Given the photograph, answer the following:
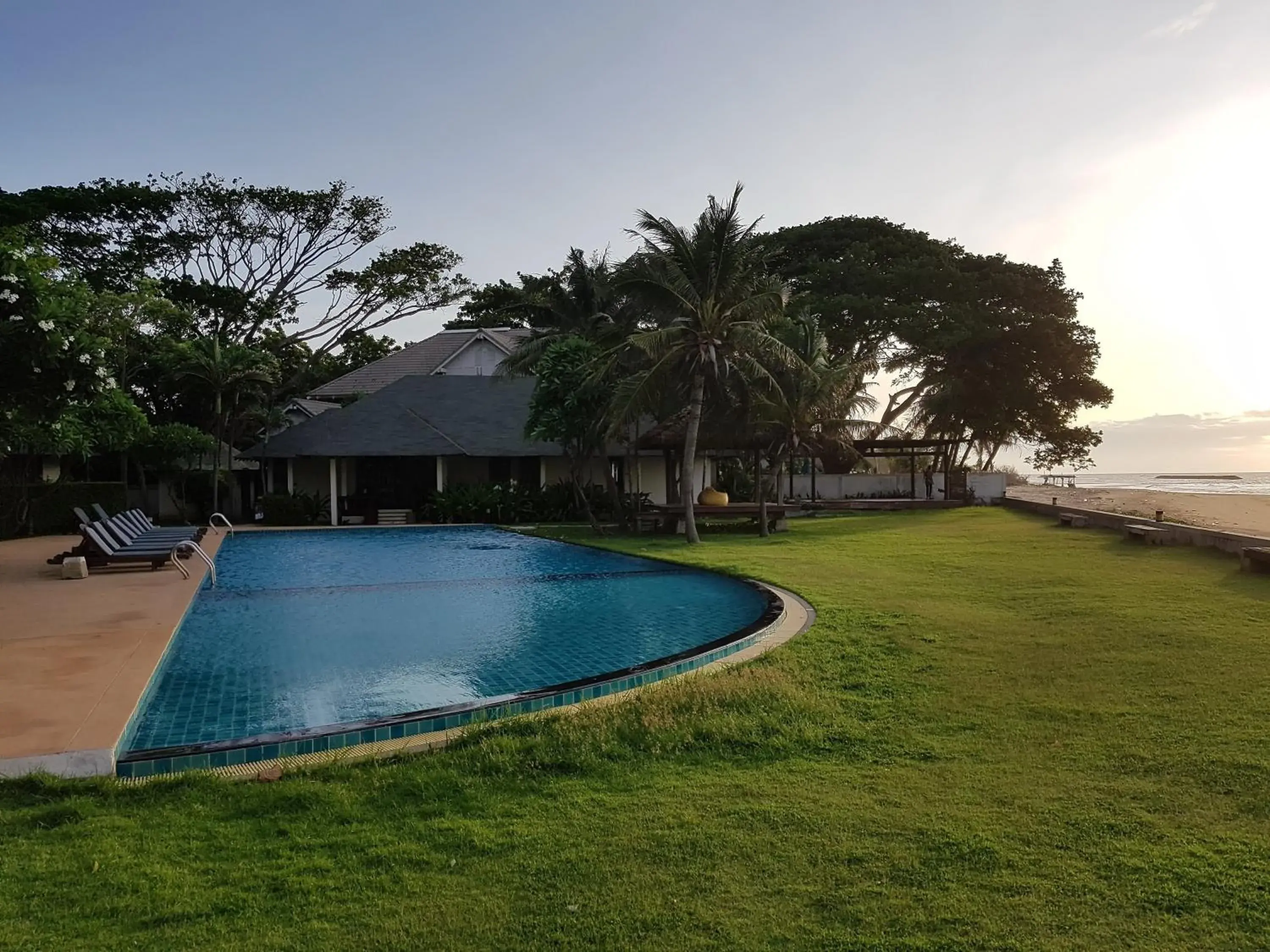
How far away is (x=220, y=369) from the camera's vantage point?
24.8 metres

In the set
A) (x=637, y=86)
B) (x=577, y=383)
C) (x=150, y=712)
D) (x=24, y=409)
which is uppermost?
(x=637, y=86)

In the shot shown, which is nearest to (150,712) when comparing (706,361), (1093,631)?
(1093,631)

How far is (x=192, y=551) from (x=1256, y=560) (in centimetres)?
1615

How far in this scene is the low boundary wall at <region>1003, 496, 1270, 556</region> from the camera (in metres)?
12.0

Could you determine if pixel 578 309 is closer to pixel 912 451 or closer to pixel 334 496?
pixel 334 496

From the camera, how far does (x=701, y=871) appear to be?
3311 mm

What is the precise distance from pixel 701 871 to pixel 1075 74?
1592cm

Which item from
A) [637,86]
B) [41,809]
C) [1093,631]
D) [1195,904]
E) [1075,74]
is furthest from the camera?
[637,86]

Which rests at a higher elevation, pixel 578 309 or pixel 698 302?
pixel 578 309

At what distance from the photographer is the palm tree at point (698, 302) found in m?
17.8

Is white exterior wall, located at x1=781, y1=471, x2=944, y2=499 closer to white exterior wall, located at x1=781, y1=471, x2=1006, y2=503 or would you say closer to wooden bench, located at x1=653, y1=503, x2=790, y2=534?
white exterior wall, located at x1=781, y1=471, x2=1006, y2=503

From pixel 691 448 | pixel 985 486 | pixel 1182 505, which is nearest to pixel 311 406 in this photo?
pixel 691 448

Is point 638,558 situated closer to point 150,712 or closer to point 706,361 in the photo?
point 706,361

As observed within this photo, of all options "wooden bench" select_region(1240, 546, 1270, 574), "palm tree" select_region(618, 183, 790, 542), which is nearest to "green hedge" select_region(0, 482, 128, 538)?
"palm tree" select_region(618, 183, 790, 542)
